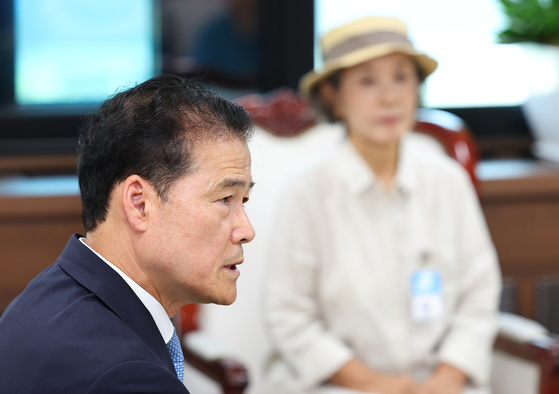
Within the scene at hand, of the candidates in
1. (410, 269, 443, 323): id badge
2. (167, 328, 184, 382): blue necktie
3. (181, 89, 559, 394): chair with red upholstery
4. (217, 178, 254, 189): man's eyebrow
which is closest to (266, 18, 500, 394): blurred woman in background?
(410, 269, 443, 323): id badge

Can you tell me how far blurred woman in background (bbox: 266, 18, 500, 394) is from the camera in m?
1.75

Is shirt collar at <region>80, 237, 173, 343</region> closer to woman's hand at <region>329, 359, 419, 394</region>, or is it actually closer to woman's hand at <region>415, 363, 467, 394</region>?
woman's hand at <region>329, 359, 419, 394</region>

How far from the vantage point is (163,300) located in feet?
2.89

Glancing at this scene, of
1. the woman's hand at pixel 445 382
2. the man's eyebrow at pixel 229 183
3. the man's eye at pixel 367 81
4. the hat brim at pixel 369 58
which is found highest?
the hat brim at pixel 369 58

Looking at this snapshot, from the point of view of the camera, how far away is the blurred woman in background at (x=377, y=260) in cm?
175

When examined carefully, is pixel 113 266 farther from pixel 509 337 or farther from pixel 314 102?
pixel 509 337

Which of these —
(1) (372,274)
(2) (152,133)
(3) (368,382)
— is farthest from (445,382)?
(2) (152,133)

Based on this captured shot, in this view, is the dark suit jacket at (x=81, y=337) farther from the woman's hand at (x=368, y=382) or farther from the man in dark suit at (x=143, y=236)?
the woman's hand at (x=368, y=382)

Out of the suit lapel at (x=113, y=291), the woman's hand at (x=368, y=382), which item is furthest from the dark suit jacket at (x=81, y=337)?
the woman's hand at (x=368, y=382)

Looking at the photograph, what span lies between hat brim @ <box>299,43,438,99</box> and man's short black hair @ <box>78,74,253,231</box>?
1.01 meters

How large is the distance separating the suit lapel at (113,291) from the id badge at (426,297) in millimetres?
1104

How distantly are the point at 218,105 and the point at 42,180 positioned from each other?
5.56 feet

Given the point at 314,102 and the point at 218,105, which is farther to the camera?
the point at 314,102

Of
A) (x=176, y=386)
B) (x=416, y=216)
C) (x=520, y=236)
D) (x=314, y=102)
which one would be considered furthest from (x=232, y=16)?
(x=176, y=386)
